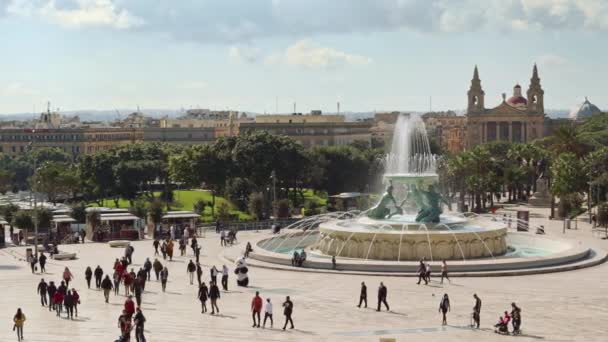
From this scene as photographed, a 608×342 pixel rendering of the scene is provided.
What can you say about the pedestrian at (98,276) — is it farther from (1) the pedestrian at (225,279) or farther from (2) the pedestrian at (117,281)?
(1) the pedestrian at (225,279)

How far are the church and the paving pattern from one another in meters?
152

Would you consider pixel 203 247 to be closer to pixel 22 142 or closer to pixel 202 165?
pixel 202 165

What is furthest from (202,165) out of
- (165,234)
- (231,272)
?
(231,272)

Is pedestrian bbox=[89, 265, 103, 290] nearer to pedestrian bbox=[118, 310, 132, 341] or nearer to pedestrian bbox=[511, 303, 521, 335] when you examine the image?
pedestrian bbox=[118, 310, 132, 341]

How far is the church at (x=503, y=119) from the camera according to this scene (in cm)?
19338

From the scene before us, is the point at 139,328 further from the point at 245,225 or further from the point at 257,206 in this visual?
the point at 257,206

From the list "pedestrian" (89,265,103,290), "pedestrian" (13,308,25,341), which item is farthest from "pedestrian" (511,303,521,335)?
"pedestrian" (89,265,103,290)

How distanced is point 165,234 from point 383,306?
2950 centimetres

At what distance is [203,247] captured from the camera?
178ft

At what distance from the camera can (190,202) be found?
9731 centimetres

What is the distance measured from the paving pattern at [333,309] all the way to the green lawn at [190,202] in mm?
38809

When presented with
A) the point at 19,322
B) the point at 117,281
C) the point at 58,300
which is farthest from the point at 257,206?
the point at 19,322

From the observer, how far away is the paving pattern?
29047mm

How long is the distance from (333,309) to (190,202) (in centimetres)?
6507
